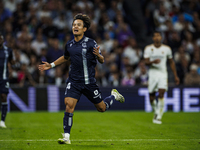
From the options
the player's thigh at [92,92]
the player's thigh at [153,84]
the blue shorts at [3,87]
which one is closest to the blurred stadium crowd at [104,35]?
the player's thigh at [153,84]

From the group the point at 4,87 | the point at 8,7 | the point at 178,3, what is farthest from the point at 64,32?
the point at 4,87

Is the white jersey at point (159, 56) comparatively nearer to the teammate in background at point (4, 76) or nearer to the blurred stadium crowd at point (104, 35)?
the teammate in background at point (4, 76)

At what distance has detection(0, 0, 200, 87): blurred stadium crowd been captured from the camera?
49.9 feet

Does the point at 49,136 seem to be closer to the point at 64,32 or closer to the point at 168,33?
the point at 64,32

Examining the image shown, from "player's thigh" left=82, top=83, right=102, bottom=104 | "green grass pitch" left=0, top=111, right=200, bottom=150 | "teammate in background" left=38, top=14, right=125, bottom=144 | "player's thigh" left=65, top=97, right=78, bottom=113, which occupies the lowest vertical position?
"green grass pitch" left=0, top=111, right=200, bottom=150

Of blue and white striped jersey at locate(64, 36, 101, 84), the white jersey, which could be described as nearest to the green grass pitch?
blue and white striped jersey at locate(64, 36, 101, 84)

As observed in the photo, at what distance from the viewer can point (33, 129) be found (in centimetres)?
904

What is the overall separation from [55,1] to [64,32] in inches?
76.3

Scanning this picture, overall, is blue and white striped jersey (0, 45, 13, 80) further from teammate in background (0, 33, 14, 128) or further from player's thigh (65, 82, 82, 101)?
player's thigh (65, 82, 82, 101)

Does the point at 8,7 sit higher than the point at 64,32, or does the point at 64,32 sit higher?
the point at 8,7

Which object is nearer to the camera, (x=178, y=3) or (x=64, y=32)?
(x=64, y=32)

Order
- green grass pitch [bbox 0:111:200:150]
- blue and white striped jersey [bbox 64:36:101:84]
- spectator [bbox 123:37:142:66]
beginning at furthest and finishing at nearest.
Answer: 1. spectator [bbox 123:37:142:66]
2. blue and white striped jersey [bbox 64:36:101:84]
3. green grass pitch [bbox 0:111:200:150]

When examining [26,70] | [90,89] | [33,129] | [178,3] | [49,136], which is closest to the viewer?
[90,89]

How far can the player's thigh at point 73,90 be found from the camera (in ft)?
22.2
